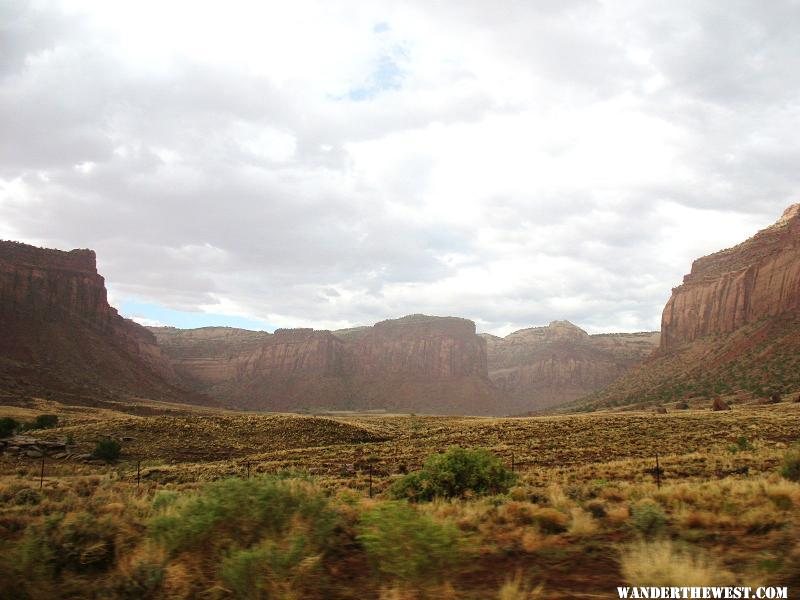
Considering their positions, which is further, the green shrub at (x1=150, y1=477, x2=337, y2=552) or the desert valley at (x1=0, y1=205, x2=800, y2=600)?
the green shrub at (x1=150, y1=477, x2=337, y2=552)

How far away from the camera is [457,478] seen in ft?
57.0

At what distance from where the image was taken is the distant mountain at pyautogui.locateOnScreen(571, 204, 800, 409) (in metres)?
82.6

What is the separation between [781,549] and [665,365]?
122 metres

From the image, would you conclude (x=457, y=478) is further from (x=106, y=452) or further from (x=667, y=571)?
(x=106, y=452)

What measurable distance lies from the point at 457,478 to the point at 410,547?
35.3 ft

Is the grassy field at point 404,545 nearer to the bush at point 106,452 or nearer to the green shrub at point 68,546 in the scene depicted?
the green shrub at point 68,546

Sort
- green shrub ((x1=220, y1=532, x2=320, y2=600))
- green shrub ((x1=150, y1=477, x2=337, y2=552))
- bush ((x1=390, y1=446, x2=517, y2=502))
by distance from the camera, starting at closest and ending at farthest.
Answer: green shrub ((x1=220, y1=532, x2=320, y2=600))
green shrub ((x1=150, y1=477, x2=337, y2=552))
bush ((x1=390, y1=446, x2=517, y2=502))

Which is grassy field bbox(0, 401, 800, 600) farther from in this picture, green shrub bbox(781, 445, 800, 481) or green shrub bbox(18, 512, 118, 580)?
green shrub bbox(781, 445, 800, 481)

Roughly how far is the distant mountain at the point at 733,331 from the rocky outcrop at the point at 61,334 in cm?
10449

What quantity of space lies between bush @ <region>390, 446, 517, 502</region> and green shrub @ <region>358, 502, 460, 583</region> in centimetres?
894

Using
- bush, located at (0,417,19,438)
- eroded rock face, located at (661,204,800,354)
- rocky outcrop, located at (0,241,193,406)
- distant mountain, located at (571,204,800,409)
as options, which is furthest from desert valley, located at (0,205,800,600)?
eroded rock face, located at (661,204,800,354)

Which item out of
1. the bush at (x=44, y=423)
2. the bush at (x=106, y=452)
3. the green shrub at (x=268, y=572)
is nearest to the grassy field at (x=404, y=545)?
the green shrub at (x=268, y=572)

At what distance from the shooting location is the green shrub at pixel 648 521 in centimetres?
938

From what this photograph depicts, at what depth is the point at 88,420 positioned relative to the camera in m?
54.1
